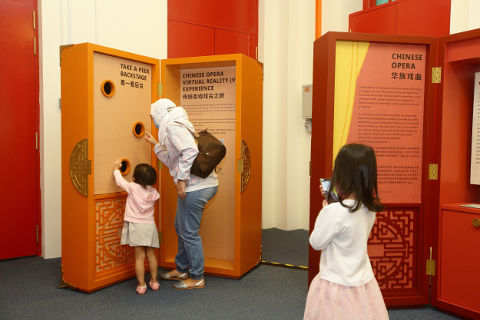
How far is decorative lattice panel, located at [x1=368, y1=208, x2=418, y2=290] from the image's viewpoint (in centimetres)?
288

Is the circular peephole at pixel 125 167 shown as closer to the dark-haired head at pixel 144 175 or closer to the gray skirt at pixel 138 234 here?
the dark-haired head at pixel 144 175

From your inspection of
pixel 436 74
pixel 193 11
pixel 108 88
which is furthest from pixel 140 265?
pixel 193 11

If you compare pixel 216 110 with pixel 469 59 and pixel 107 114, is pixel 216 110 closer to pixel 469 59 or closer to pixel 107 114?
pixel 107 114

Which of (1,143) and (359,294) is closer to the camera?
(359,294)

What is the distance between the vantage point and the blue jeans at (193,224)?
3.16 metres

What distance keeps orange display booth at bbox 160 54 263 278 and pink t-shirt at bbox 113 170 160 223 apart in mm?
→ 580

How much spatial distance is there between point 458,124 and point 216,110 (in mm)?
1965

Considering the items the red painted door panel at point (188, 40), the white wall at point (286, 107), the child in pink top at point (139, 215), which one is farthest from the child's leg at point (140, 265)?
the white wall at point (286, 107)

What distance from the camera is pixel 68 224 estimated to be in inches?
124

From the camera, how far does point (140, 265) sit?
10.4ft

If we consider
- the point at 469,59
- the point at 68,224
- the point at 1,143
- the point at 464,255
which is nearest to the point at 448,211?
the point at 464,255

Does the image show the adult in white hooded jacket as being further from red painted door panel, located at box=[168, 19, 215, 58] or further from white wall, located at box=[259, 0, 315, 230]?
white wall, located at box=[259, 0, 315, 230]

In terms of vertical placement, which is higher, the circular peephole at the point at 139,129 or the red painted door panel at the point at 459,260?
the circular peephole at the point at 139,129

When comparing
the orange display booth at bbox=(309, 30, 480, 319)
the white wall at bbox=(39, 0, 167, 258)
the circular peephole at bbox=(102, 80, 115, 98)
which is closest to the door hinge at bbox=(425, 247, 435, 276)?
the orange display booth at bbox=(309, 30, 480, 319)
